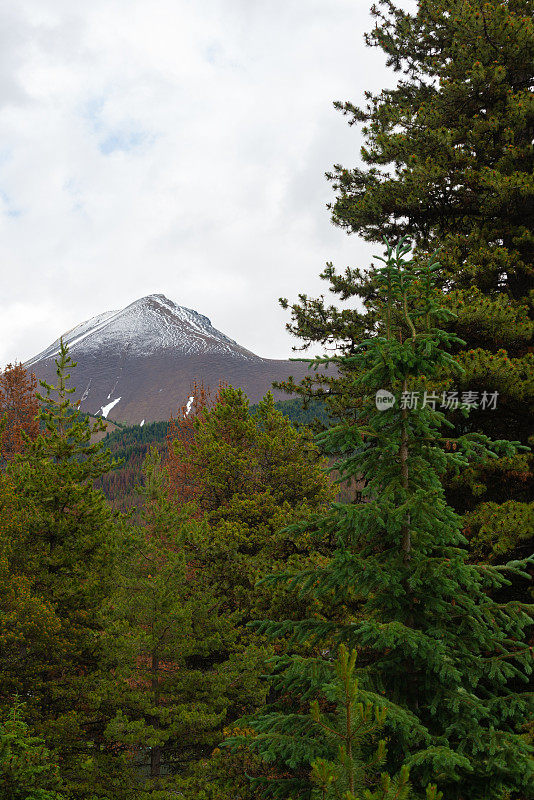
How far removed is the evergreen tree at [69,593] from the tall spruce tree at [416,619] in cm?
739

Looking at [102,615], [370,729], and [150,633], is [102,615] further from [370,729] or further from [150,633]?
[370,729]

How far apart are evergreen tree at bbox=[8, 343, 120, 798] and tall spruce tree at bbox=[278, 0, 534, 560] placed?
6171 millimetres

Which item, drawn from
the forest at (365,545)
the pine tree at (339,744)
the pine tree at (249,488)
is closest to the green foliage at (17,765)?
the forest at (365,545)

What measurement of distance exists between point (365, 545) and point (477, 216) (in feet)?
26.0

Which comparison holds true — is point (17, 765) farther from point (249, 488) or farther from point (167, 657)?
point (249, 488)

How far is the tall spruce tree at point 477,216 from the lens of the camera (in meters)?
7.72

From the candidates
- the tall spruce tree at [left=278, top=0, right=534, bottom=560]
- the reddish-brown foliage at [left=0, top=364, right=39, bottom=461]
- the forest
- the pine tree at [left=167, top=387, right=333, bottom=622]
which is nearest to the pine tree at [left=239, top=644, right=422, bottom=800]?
the forest

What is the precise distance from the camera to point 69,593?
10.9 meters

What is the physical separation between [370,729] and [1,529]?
9886mm

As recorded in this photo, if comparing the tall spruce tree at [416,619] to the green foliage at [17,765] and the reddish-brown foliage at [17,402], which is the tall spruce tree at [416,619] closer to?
the green foliage at [17,765]

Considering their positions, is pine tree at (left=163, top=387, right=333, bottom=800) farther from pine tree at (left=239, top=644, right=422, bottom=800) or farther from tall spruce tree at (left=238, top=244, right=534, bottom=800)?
pine tree at (left=239, top=644, right=422, bottom=800)

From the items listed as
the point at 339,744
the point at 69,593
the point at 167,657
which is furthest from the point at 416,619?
the point at 69,593

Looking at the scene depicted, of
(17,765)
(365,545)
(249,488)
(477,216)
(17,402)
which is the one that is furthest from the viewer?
(17,402)

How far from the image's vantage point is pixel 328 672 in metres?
4.36
